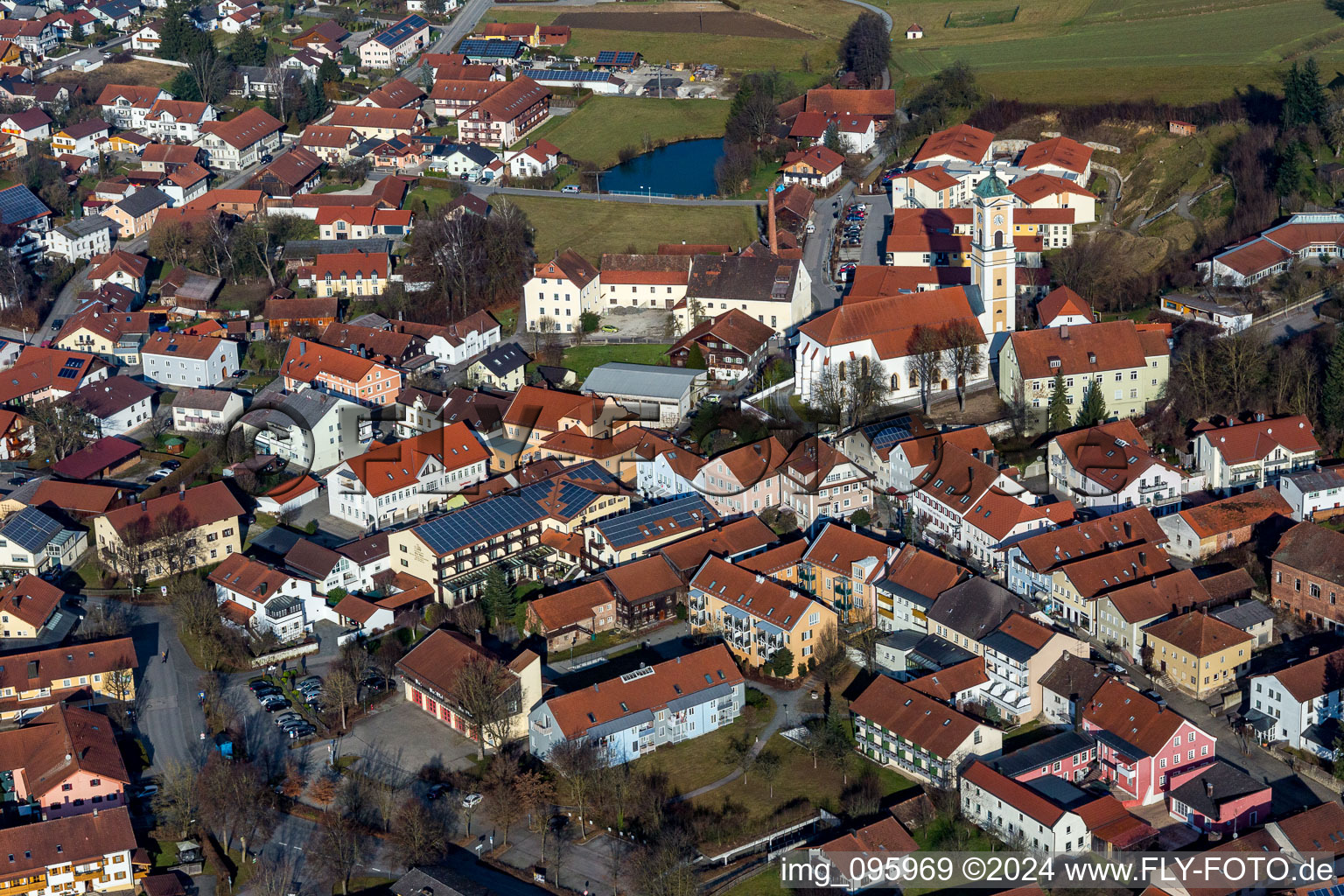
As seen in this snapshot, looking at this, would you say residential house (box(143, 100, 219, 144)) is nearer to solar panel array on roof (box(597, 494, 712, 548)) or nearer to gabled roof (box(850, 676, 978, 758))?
solar panel array on roof (box(597, 494, 712, 548))

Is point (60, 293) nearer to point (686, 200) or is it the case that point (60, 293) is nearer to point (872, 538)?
point (686, 200)

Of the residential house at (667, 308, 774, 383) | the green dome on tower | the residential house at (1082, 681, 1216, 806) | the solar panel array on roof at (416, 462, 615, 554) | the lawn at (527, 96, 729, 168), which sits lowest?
the residential house at (1082, 681, 1216, 806)

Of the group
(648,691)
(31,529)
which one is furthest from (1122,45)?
(31,529)

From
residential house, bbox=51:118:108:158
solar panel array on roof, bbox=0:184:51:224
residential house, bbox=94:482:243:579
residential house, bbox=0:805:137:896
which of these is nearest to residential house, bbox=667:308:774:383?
residential house, bbox=94:482:243:579

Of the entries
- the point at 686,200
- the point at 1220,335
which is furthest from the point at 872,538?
the point at 686,200

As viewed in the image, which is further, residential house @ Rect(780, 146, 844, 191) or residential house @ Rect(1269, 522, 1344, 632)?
residential house @ Rect(780, 146, 844, 191)

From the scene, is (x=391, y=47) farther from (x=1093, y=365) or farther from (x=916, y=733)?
(x=916, y=733)

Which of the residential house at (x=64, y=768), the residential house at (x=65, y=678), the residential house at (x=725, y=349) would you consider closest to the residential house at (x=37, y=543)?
the residential house at (x=65, y=678)
